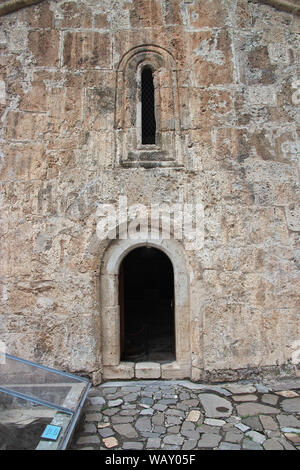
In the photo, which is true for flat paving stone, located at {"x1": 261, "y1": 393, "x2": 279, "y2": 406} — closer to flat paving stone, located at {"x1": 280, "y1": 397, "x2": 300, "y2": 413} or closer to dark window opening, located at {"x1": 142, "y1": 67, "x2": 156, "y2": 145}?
flat paving stone, located at {"x1": 280, "y1": 397, "x2": 300, "y2": 413}

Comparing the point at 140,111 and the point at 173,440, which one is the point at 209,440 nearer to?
the point at 173,440

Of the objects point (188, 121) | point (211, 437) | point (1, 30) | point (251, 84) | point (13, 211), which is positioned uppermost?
point (1, 30)

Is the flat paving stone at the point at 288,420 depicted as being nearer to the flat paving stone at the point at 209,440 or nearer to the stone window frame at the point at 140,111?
the flat paving stone at the point at 209,440

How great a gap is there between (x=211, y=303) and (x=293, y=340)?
112 centimetres

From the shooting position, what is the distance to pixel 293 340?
13.2ft

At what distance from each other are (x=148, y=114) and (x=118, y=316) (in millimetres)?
2826

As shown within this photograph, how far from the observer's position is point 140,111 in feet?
14.3

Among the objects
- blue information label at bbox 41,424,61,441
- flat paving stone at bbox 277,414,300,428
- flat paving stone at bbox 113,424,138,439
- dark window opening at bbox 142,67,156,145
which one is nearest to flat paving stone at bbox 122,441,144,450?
flat paving stone at bbox 113,424,138,439

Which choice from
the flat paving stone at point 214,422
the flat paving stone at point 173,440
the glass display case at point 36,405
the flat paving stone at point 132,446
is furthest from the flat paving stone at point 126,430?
the flat paving stone at point 214,422

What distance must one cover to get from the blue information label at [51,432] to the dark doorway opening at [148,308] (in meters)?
1.90

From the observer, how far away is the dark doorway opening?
16.2 feet

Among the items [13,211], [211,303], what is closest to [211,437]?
[211,303]

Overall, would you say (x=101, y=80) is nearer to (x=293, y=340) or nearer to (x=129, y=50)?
(x=129, y=50)

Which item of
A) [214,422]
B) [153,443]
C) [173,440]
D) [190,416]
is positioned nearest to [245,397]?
[214,422]
